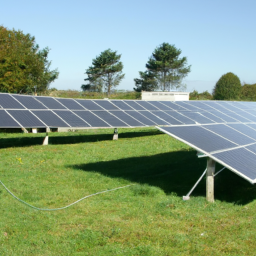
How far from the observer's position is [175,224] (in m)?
7.50

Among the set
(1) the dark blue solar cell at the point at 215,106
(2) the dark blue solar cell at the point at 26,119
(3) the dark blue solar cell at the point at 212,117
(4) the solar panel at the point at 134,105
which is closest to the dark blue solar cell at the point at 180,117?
(3) the dark blue solar cell at the point at 212,117

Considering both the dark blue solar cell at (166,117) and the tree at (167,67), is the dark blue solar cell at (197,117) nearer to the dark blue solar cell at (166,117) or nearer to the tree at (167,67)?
the dark blue solar cell at (166,117)

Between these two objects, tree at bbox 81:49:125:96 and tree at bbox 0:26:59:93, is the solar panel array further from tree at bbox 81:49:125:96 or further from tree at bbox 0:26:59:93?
tree at bbox 81:49:125:96

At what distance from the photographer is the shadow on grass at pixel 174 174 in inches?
388

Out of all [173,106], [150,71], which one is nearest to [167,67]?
[150,71]

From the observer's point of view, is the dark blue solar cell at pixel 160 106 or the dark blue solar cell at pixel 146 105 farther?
the dark blue solar cell at pixel 160 106

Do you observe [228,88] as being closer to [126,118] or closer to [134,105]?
[134,105]

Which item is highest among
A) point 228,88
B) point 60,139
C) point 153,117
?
point 228,88

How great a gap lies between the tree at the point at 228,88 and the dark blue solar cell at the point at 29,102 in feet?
120

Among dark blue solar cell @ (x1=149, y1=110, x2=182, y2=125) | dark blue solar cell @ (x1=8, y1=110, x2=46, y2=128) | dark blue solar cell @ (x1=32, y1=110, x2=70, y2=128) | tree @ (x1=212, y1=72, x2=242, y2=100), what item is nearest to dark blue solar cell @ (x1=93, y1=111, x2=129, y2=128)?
dark blue solar cell @ (x1=32, y1=110, x2=70, y2=128)

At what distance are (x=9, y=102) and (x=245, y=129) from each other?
10680mm

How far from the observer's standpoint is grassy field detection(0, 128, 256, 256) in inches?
255

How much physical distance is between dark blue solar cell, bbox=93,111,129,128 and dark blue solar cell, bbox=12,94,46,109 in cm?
298

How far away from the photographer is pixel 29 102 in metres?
18.0
